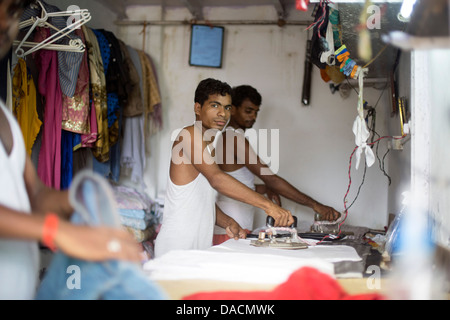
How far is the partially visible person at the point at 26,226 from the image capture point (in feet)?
3.53

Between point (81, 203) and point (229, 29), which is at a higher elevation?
point (229, 29)

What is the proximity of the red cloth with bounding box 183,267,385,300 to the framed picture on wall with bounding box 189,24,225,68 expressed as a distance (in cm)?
377

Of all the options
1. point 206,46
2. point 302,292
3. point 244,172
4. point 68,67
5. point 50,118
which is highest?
point 206,46

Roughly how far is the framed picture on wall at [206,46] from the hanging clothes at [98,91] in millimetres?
1266

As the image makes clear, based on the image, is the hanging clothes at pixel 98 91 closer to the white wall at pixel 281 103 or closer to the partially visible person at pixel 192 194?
the partially visible person at pixel 192 194

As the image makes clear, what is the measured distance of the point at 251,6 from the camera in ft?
16.2

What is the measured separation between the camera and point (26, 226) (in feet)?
3.51

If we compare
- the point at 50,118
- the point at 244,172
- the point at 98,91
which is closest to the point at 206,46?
the point at 98,91

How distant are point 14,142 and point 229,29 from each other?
12.8 ft

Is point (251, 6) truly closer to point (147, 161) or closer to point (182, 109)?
point (182, 109)

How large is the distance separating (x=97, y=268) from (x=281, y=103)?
393 cm

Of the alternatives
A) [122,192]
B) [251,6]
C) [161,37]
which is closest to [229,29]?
[251,6]

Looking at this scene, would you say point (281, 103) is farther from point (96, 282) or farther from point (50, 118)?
point (96, 282)

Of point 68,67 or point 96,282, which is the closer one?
point 96,282
